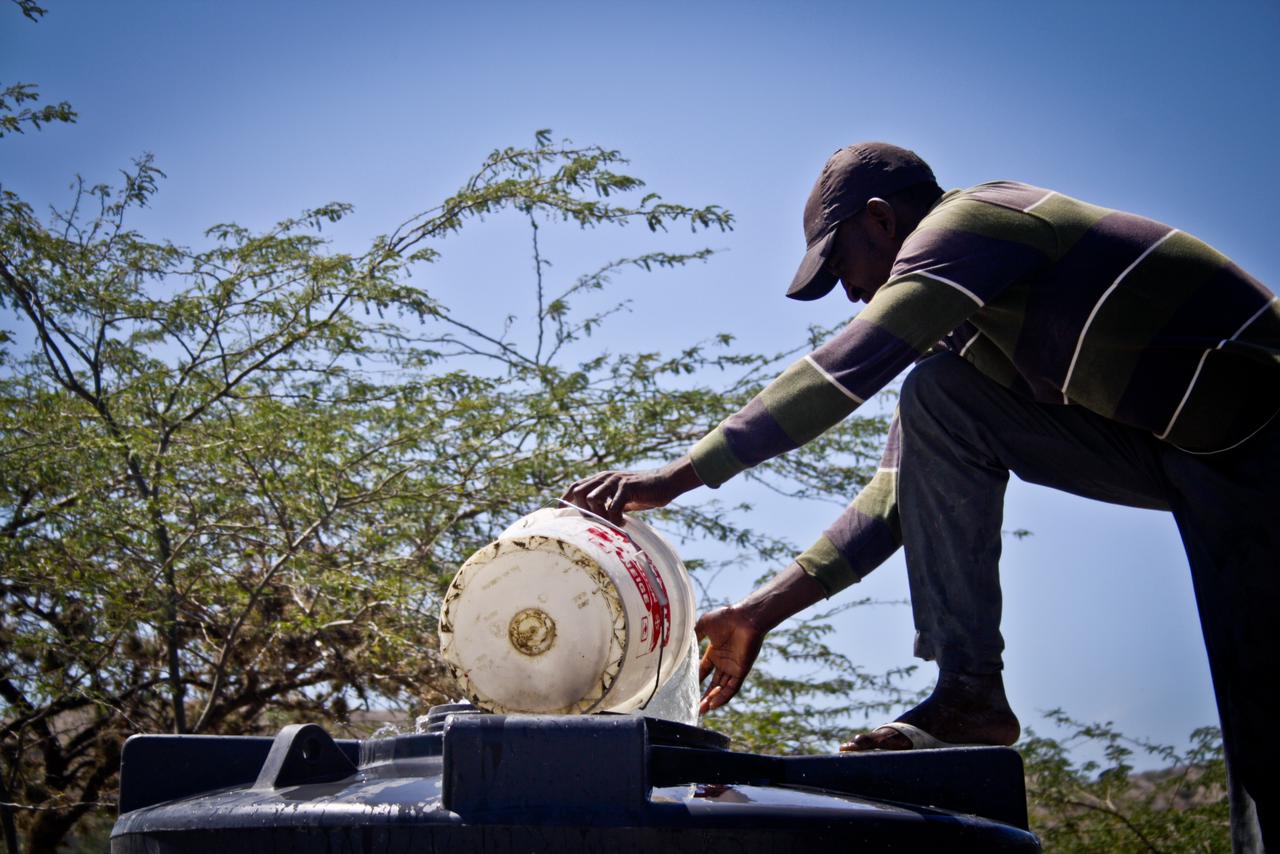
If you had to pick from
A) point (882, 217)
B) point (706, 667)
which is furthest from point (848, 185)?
point (706, 667)

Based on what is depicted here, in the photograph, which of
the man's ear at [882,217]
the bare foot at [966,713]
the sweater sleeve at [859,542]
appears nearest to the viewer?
the bare foot at [966,713]

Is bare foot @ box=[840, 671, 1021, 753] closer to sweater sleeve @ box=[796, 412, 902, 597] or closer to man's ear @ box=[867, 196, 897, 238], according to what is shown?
sweater sleeve @ box=[796, 412, 902, 597]

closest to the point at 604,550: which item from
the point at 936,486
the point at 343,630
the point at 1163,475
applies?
the point at 936,486

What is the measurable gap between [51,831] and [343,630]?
149 cm

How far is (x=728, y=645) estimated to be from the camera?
2510 millimetres

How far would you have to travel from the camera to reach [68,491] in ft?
18.0

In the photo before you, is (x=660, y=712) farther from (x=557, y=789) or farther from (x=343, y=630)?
(x=343, y=630)

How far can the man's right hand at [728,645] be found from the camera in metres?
2.48

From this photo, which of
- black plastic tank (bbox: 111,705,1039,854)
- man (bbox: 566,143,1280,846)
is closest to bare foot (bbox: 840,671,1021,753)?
man (bbox: 566,143,1280,846)

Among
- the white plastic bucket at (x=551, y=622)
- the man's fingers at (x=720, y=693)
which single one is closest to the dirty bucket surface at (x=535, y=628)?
the white plastic bucket at (x=551, y=622)

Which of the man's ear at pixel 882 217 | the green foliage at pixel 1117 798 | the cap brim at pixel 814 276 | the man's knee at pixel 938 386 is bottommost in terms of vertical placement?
the green foliage at pixel 1117 798

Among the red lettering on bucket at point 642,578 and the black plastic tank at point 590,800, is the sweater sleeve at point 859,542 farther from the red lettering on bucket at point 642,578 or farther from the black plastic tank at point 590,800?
the black plastic tank at point 590,800

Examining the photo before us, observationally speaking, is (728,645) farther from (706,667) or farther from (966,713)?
(966,713)

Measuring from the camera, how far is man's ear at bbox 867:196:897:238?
240 centimetres
